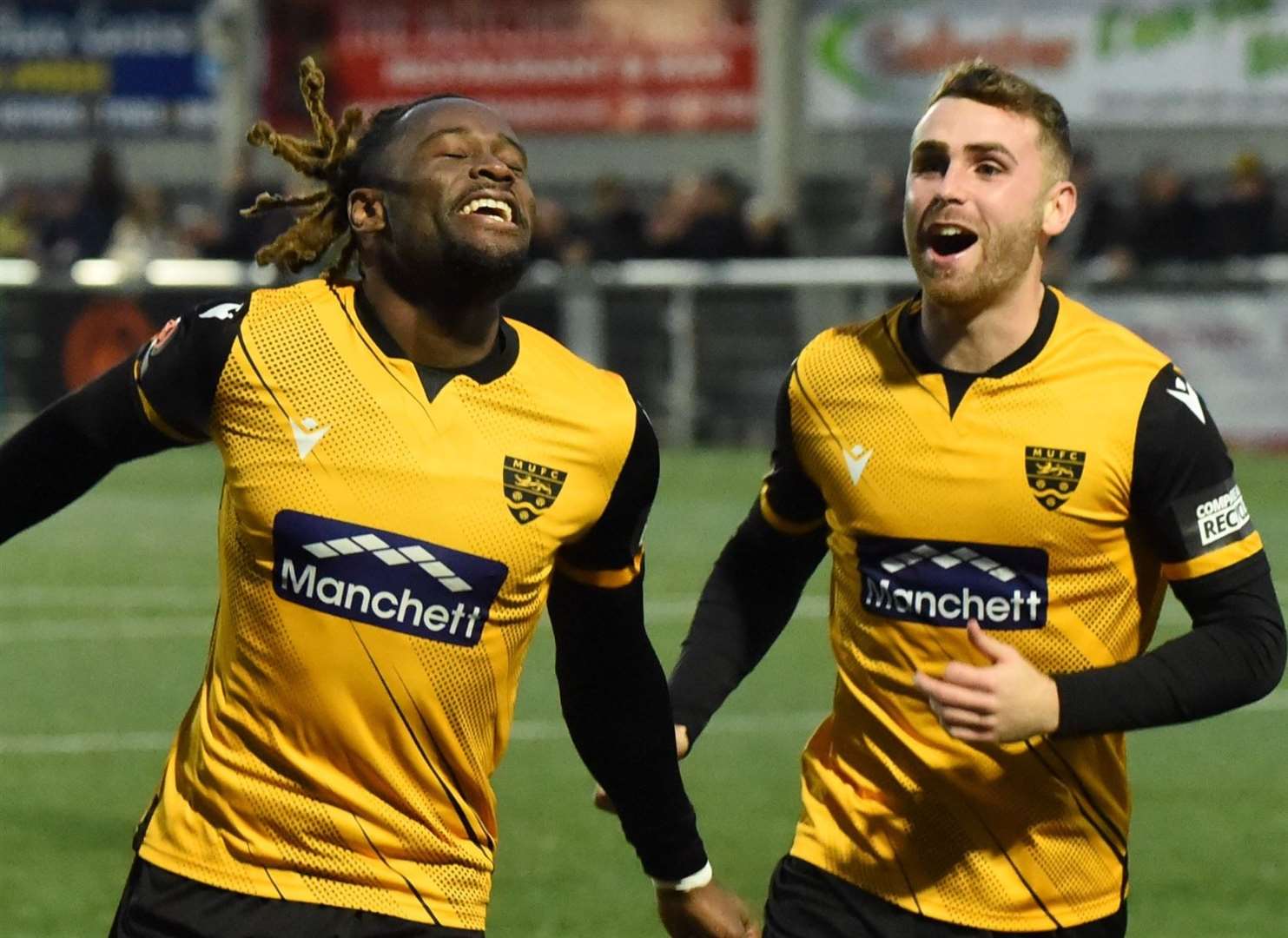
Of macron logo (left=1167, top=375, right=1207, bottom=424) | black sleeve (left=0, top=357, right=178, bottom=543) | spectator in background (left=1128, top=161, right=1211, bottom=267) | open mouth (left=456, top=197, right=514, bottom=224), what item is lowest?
spectator in background (left=1128, top=161, right=1211, bottom=267)

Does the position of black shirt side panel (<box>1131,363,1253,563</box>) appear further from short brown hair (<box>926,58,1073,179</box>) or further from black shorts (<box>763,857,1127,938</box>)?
black shorts (<box>763,857,1127,938</box>)

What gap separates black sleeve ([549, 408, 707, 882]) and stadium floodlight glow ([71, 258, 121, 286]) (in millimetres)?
16518

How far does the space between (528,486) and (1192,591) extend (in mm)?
1164

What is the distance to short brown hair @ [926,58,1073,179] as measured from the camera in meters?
4.64

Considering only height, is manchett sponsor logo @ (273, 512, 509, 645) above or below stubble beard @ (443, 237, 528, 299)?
below

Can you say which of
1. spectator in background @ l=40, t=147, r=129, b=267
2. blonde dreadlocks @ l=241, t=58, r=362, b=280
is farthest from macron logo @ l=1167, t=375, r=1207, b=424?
spectator in background @ l=40, t=147, r=129, b=267

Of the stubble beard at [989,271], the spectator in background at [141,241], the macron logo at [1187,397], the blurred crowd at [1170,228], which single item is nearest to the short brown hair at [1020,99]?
the stubble beard at [989,271]

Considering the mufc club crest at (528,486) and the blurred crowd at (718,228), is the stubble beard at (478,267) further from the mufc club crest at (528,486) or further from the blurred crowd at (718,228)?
the blurred crowd at (718,228)

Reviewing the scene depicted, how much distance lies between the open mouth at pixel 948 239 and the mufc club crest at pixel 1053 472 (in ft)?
1.24

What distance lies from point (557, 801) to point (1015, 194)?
193 inches

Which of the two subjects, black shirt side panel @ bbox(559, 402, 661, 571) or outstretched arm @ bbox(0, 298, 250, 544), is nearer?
outstretched arm @ bbox(0, 298, 250, 544)

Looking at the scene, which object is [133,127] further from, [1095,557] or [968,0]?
[1095,557]

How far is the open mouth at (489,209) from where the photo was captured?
164 inches

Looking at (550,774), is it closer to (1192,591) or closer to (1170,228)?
(1192,591)
